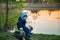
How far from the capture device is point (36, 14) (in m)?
6.48

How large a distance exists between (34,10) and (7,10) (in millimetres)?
765

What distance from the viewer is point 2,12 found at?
643 centimetres

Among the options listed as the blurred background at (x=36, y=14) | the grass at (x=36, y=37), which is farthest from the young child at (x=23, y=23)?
the blurred background at (x=36, y=14)

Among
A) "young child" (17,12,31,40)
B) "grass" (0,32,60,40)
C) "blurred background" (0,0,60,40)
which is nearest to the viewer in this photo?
"young child" (17,12,31,40)

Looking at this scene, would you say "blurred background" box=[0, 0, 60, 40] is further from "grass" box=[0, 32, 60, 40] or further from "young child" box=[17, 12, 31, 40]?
"young child" box=[17, 12, 31, 40]

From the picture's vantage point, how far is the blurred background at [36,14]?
631cm

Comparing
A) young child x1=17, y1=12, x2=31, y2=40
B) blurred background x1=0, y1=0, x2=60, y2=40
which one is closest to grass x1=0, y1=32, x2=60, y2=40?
blurred background x1=0, y1=0, x2=60, y2=40

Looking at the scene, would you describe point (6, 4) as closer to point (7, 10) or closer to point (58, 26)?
point (7, 10)

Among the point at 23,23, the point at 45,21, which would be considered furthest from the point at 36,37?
the point at 23,23

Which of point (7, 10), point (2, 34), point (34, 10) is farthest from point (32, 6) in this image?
point (2, 34)

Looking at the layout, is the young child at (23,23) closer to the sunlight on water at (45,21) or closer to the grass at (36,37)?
the grass at (36,37)

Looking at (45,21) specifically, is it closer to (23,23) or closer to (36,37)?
(36,37)

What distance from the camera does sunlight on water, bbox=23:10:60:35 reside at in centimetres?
646

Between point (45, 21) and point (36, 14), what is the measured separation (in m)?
0.33
